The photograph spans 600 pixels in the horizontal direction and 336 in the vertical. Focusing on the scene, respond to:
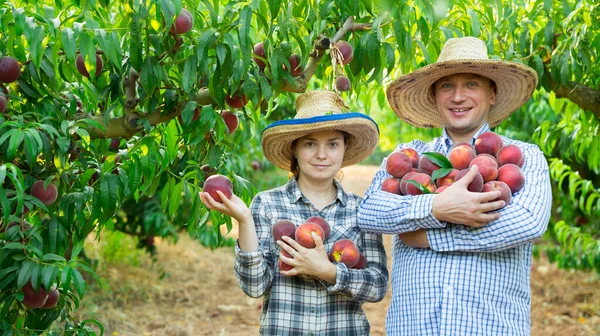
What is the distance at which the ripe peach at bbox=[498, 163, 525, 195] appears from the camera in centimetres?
214

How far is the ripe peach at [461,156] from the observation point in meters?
2.22

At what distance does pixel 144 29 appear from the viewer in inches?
Result: 90.7

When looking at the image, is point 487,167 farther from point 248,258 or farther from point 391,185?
point 248,258

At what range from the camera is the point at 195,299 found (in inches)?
260

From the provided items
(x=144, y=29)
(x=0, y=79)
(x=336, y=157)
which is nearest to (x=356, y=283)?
(x=336, y=157)

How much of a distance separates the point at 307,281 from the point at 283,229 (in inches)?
8.0

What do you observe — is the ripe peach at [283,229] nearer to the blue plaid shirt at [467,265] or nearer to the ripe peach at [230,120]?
the blue plaid shirt at [467,265]

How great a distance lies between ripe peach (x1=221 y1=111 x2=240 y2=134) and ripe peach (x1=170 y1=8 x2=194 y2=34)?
23.5 inches

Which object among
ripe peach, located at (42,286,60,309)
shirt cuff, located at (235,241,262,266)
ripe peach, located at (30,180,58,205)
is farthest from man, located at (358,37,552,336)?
ripe peach, located at (42,286,60,309)

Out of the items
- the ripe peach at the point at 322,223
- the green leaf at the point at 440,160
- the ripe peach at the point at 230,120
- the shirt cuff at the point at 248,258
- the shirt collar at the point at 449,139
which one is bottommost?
the shirt cuff at the point at 248,258

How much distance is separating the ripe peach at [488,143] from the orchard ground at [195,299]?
3718 millimetres

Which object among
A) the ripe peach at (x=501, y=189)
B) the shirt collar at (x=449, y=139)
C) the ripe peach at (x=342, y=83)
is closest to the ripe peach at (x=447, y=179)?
the ripe peach at (x=501, y=189)

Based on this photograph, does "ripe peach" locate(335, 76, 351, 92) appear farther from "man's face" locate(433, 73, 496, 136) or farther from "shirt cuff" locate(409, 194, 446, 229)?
"shirt cuff" locate(409, 194, 446, 229)

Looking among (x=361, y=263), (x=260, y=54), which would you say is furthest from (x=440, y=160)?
(x=260, y=54)
